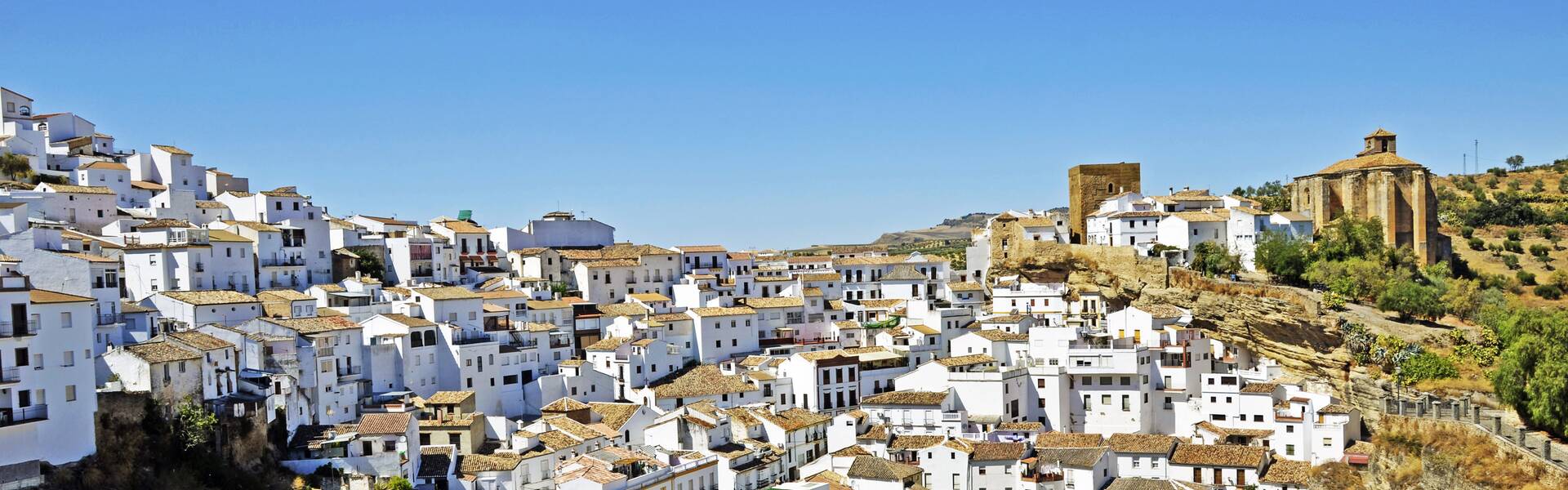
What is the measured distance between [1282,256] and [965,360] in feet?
48.9

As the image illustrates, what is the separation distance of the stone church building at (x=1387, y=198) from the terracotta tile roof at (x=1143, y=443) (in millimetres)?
19975

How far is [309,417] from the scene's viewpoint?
3319 centimetres

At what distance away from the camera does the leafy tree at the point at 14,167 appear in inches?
1828

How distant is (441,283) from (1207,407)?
27.1m

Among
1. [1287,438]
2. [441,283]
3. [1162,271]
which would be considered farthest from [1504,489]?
[441,283]

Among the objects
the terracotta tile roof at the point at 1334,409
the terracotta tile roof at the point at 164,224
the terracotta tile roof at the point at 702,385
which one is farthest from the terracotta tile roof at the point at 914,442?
the terracotta tile roof at the point at 164,224

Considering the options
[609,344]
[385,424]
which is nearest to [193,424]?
[385,424]

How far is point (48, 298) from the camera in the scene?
25.9 meters

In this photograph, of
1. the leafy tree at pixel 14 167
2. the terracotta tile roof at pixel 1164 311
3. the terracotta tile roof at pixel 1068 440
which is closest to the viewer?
the terracotta tile roof at pixel 1068 440

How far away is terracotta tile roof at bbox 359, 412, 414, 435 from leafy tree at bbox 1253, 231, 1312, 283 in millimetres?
32937

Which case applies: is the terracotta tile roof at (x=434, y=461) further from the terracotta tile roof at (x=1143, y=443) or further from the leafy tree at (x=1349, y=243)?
the leafy tree at (x=1349, y=243)

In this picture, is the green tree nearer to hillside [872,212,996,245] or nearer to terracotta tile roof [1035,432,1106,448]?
terracotta tile roof [1035,432,1106,448]

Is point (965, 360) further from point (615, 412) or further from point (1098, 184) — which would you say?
point (1098, 184)

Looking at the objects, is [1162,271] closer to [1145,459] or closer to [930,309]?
[930,309]
